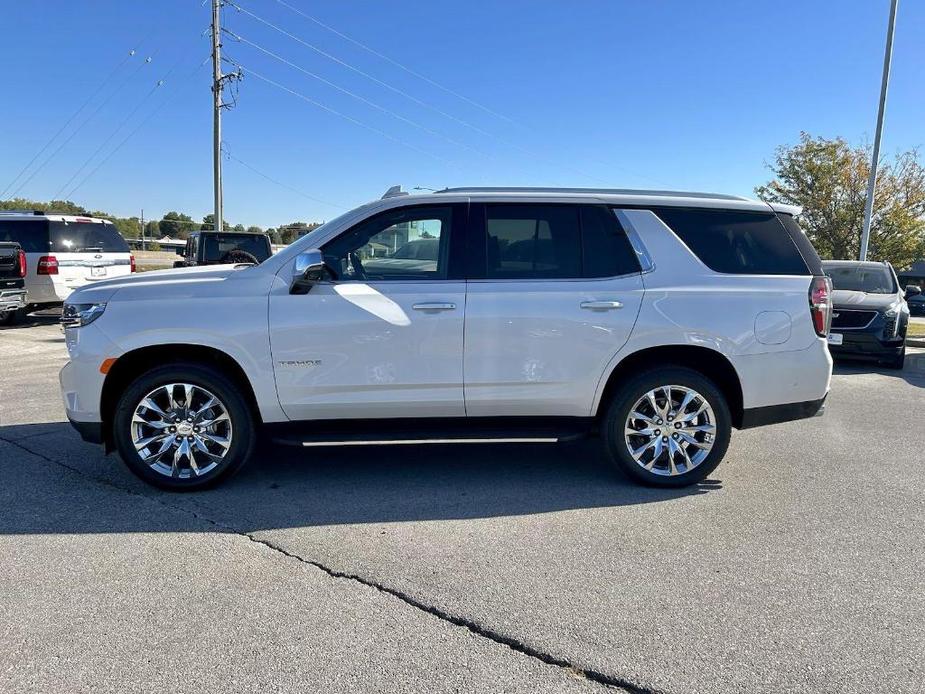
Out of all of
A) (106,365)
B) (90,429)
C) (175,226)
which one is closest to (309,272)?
(106,365)

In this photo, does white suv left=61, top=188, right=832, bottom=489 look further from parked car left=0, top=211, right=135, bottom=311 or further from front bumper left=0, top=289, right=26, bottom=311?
parked car left=0, top=211, right=135, bottom=311

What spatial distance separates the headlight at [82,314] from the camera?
4.24 meters

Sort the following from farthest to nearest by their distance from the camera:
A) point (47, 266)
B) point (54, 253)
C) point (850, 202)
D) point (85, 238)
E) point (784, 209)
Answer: point (850, 202), point (85, 238), point (54, 253), point (47, 266), point (784, 209)

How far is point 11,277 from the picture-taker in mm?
11508

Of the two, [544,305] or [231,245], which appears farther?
[231,245]

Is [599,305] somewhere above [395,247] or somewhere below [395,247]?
below

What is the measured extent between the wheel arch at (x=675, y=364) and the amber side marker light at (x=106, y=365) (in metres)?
3.13

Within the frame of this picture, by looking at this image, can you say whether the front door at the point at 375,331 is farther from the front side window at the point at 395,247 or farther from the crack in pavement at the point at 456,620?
the crack in pavement at the point at 456,620

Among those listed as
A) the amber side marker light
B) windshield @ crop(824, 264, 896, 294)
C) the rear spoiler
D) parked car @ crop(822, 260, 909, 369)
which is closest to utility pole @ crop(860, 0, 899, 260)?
windshield @ crop(824, 264, 896, 294)

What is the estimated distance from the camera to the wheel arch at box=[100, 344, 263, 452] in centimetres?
432

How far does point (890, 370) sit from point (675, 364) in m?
7.28

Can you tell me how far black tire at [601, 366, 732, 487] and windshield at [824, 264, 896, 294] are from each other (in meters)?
7.84

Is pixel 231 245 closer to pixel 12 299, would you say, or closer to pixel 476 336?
pixel 12 299

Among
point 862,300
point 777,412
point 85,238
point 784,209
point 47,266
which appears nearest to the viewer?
point 777,412
